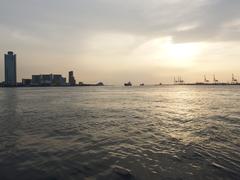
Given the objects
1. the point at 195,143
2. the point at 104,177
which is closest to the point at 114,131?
the point at 195,143

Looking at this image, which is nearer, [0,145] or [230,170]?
[230,170]

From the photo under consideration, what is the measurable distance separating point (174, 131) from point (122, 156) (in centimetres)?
934

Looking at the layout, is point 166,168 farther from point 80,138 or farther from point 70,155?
point 80,138

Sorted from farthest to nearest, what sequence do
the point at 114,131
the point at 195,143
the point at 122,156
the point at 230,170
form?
the point at 114,131
the point at 195,143
the point at 122,156
the point at 230,170

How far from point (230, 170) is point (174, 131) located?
10496 mm

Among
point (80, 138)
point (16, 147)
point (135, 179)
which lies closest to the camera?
point (135, 179)

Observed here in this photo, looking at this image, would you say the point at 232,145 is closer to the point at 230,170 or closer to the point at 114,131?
the point at 230,170

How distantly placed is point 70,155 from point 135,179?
5204 millimetres

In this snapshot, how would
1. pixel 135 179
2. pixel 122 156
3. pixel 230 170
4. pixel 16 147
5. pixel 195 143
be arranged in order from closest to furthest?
pixel 135 179 → pixel 230 170 → pixel 122 156 → pixel 16 147 → pixel 195 143

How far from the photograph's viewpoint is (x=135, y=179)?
36.7 feet

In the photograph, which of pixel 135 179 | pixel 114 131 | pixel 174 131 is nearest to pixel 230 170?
pixel 135 179

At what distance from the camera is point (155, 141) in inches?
725

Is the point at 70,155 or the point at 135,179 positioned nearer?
the point at 135,179

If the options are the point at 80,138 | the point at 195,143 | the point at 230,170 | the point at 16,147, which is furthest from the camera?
the point at 80,138
